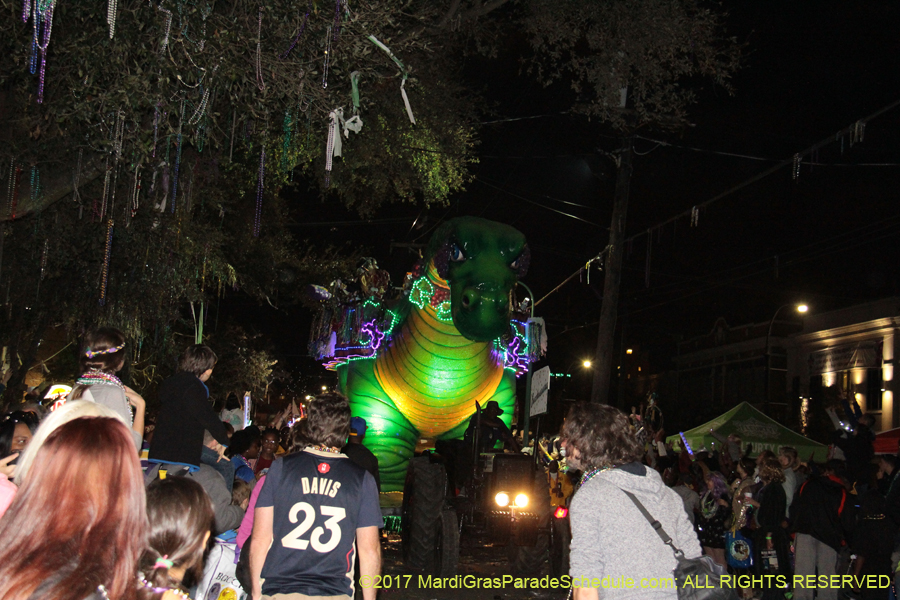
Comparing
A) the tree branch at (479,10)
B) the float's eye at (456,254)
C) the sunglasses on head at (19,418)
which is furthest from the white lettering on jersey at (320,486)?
the tree branch at (479,10)

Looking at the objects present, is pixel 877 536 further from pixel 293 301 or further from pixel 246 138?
pixel 293 301

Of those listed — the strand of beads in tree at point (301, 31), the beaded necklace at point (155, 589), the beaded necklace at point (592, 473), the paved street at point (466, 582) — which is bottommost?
the paved street at point (466, 582)

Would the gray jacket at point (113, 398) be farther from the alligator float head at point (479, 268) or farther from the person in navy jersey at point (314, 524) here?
the alligator float head at point (479, 268)

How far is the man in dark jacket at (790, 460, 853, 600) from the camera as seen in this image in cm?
791

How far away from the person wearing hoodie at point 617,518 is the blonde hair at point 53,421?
175cm

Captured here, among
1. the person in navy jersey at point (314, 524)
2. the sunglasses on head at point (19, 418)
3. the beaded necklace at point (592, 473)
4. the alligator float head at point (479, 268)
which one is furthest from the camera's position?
the alligator float head at point (479, 268)

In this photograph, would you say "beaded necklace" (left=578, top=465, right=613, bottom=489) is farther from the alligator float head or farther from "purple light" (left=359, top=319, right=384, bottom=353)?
"purple light" (left=359, top=319, right=384, bottom=353)

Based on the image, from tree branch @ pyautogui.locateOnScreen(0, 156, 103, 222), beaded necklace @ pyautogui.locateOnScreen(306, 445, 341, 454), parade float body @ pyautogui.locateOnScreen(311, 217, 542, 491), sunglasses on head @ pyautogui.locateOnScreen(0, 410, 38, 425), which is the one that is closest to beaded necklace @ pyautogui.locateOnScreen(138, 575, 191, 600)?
beaded necklace @ pyautogui.locateOnScreen(306, 445, 341, 454)

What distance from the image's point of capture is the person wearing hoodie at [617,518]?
3.03m

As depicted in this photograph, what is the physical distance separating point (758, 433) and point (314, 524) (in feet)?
47.8

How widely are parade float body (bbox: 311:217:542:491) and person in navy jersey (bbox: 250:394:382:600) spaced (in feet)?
17.5

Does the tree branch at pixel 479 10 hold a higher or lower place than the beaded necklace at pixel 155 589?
higher

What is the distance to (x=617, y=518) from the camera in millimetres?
3092

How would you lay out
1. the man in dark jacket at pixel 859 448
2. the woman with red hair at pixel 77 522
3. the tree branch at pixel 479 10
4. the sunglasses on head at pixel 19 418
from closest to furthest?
the woman with red hair at pixel 77 522 < the sunglasses on head at pixel 19 418 < the tree branch at pixel 479 10 < the man in dark jacket at pixel 859 448
